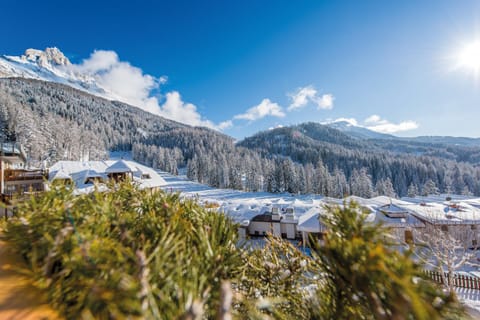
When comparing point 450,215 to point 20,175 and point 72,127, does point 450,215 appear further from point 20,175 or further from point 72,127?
point 72,127

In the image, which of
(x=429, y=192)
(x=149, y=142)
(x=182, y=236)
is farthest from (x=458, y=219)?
(x=149, y=142)

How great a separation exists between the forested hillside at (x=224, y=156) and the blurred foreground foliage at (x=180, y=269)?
54999 millimetres

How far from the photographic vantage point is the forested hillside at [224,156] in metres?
55.6

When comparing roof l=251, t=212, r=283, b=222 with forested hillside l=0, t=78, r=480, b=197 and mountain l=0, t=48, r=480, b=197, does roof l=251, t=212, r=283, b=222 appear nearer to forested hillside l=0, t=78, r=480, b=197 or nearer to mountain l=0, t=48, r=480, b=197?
mountain l=0, t=48, r=480, b=197

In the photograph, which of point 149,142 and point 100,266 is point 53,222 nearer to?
point 100,266

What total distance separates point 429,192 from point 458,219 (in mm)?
56092

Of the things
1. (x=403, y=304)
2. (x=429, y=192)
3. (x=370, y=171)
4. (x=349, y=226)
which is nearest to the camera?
(x=403, y=304)

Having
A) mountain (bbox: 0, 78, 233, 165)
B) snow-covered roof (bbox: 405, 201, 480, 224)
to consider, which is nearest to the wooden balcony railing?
mountain (bbox: 0, 78, 233, 165)

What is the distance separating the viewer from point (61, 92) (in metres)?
133

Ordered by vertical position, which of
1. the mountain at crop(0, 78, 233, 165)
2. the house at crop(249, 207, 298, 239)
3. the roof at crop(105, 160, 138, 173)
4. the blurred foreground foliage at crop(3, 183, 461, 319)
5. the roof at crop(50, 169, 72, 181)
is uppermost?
the mountain at crop(0, 78, 233, 165)

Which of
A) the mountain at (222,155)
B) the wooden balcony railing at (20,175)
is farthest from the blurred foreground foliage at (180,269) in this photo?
the wooden balcony railing at (20,175)

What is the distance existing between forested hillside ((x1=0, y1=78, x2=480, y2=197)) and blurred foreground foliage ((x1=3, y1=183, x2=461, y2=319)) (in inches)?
2165

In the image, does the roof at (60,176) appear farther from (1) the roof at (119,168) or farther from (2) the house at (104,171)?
(1) the roof at (119,168)

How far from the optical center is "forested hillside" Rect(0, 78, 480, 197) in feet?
182
